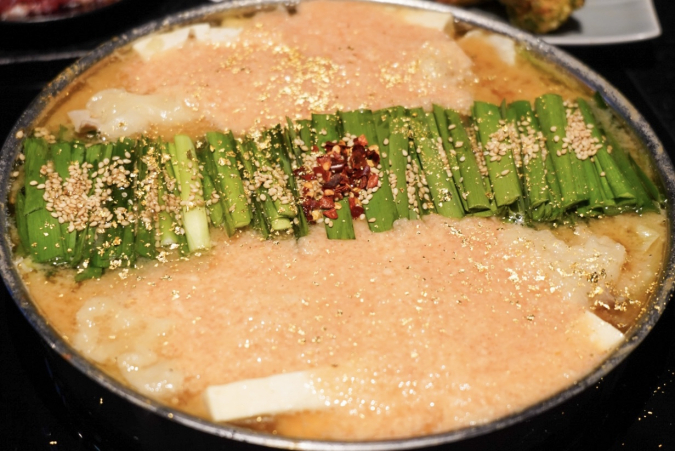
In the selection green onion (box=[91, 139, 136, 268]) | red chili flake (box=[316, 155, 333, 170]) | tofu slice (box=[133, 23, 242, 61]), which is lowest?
green onion (box=[91, 139, 136, 268])

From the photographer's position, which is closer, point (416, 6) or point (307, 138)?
point (307, 138)

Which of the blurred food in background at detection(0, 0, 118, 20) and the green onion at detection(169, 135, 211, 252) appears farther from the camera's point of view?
the blurred food in background at detection(0, 0, 118, 20)

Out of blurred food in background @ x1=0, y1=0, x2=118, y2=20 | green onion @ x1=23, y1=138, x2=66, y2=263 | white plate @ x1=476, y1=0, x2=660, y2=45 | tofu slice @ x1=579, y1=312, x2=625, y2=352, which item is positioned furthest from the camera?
white plate @ x1=476, y1=0, x2=660, y2=45

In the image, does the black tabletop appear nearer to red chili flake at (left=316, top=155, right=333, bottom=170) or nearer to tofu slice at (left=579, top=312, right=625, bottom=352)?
tofu slice at (left=579, top=312, right=625, bottom=352)

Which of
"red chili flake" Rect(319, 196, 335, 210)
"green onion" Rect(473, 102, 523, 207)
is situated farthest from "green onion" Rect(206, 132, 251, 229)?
"green onion" Rect(473, 102, 523, 207)

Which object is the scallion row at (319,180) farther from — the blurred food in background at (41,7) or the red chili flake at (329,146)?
the blurred food in background at (41,7)

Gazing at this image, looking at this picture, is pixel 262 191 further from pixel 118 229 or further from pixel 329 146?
pixel 118 229

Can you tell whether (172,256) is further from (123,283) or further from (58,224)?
(58,224)

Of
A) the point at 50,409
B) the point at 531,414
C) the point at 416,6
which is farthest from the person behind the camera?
the point at 416,6

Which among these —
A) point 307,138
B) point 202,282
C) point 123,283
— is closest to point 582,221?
point 307,138
